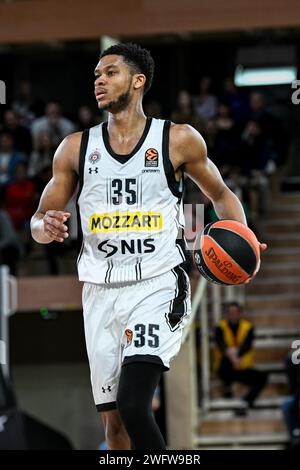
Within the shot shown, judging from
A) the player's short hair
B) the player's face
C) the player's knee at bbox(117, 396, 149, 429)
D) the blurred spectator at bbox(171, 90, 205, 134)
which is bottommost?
the player's knee at bbox(117, 396, 149, 429)

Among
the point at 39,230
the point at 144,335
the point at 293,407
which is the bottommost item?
the point at 293,407

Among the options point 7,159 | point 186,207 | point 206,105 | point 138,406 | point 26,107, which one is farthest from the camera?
point 26,107

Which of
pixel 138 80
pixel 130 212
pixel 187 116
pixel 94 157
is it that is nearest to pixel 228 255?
pixel 130 212

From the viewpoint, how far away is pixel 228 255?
4.70 meters

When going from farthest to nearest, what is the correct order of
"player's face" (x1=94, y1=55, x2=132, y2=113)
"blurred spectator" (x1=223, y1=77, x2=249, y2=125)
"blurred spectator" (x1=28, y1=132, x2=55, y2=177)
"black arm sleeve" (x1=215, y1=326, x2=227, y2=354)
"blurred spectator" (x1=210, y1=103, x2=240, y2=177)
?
"black arm sleeve" (x1=215, y1=326, x2=227, y2=354) < "blurred spectator" (x1=223, y1=77, x2=249, y2=125) < "blurred spectator" (x1=28, y1=132, x2=55, y2=177) < "blurred spectator" (x1=210, y1=103, x2=240, y2=177) < "player's face" (x1=94, y1=55, x2=132, y2=113)

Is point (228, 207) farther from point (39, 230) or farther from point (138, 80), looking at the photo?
point (39, 230)

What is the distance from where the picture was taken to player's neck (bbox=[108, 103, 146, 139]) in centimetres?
492

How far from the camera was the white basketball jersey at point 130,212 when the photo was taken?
4.77 metres

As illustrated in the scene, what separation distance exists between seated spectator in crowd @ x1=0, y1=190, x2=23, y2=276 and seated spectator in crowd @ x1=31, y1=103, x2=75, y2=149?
766 millimetres

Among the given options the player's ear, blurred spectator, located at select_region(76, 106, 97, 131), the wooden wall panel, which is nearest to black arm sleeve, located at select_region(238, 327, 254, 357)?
blurred spectator, located at select_region(76, 106, 97, 131)

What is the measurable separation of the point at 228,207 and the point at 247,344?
20.0 feet

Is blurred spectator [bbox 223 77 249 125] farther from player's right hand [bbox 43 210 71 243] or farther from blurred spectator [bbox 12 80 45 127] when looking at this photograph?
player's right hand [bbox 43 210 71 243]

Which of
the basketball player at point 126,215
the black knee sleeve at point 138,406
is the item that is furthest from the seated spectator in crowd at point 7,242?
the black knee sleeve at point 138,406

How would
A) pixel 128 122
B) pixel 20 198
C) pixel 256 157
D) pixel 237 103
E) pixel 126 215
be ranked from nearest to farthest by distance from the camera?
pixel 126 215 < pixel 128 122 < pixel 256 157 < pixel 20 198 < pixel 237 103
